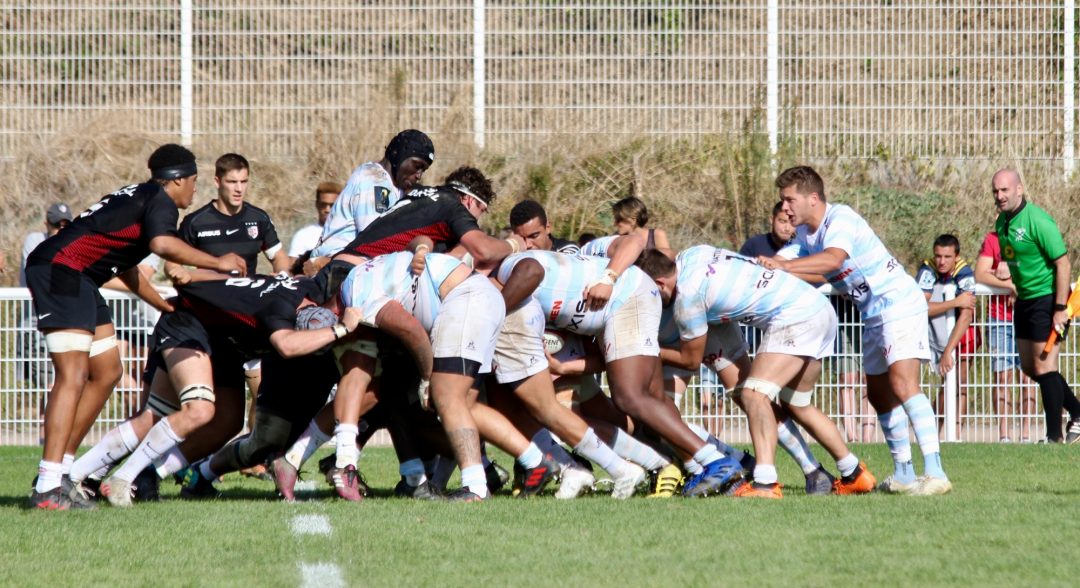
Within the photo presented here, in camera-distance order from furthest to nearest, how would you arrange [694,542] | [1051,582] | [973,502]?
[973,502] < [694,542] < [1051,582]

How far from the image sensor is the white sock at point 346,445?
862 cm

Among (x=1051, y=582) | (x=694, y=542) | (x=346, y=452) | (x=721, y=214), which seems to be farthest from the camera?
(x=721, y=214)

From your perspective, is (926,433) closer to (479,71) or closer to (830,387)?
(830,387)

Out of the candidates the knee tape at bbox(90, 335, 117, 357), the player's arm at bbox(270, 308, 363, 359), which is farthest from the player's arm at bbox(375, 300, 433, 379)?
the knee tape at bbox(90, 335, 117, 357)

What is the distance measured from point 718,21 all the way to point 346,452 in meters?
11.3

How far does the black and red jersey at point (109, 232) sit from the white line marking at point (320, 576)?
302 centimetres

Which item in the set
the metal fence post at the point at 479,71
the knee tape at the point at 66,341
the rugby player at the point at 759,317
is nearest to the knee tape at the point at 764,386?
the rugby player at the point at 759,317

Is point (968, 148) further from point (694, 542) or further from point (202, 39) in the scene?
point (694, 542)

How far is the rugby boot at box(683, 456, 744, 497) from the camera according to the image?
346 inches

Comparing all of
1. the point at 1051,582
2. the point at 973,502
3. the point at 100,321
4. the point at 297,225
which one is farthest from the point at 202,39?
the point at 1051,582

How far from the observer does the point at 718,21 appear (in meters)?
18.6

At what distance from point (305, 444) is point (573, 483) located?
5.23ft

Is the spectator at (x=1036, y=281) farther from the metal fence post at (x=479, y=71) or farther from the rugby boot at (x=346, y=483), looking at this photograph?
the metal fence post at (x=479, y=71)

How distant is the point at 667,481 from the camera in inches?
356
